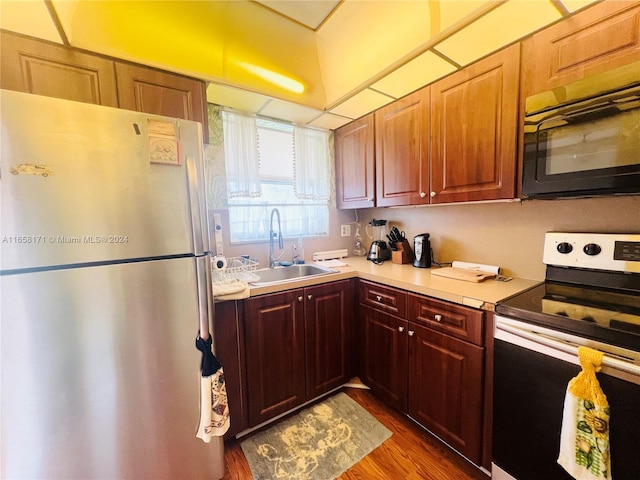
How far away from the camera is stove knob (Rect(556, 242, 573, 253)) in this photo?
1.30 meters

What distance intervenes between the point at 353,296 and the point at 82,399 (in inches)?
57.7

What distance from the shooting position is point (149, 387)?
40.6 inches

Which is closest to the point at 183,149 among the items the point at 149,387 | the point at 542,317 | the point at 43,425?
the point at 149,387

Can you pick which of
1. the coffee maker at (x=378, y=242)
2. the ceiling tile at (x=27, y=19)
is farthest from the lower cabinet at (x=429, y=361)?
the ceiling tile at (x=27, y=19)

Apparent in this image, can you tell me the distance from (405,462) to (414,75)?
2192mm

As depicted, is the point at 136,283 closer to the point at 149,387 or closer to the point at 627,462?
the point at 149,387

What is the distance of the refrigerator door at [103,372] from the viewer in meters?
0.84

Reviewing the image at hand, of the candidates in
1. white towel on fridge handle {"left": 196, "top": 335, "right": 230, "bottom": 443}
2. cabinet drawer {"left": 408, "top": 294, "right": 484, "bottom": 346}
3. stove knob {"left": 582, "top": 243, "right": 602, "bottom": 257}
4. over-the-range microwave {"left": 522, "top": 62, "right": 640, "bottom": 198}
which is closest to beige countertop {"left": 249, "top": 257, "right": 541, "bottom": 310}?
cabinet drawer {"left": 408, "top": 294, "right": 484, "bottom": 346}

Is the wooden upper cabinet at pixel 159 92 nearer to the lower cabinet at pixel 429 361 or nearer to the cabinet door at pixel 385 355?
the lower cabinet at pixel 429 361

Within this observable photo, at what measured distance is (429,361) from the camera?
1411 mm

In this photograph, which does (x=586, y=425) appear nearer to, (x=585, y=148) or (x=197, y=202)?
(x=585, y=148)

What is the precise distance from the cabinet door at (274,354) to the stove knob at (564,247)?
145 centimetres

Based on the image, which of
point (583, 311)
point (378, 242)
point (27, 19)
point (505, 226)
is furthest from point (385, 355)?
point (27, 19)

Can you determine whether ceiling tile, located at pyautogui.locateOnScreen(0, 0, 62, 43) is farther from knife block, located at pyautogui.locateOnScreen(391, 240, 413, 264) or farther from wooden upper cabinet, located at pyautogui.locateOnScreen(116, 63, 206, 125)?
knife block, located at pyautogui.locateOnScreen(391, 240, 413, 264)
